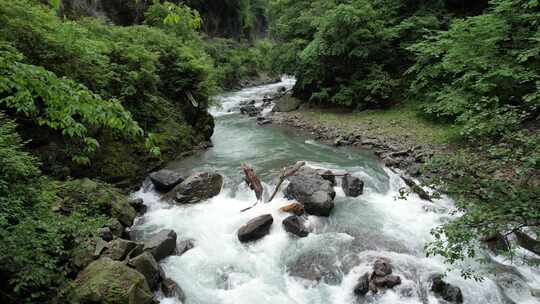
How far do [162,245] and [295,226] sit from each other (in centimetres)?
285

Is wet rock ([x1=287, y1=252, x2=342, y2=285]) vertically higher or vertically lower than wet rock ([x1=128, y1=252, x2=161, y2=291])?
lower

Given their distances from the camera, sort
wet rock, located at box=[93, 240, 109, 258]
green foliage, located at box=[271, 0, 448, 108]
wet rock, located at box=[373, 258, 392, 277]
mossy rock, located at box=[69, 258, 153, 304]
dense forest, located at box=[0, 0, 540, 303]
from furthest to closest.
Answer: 1. green foliage, located at box=[271, 0, 448, 108]
2. wet rock, located at box=[373, 258, 392, 277]
3. wet rock, located at box=[93, 240, 109, 258]
4. mossy rock, located at box=[69, 258, 153, 304]
5. dense forest, located at box=[0, 0, 540, 303]

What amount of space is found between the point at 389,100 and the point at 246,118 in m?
8.55

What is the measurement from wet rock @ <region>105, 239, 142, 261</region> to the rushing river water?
814 millimetres

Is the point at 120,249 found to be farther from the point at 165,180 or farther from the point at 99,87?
the point at 99,87

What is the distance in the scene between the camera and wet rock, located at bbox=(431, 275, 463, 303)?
16.8ft

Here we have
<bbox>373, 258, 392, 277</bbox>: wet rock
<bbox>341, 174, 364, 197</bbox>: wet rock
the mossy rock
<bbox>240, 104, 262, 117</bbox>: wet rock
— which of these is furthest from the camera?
<bbox>240, 104, 262, 117</bbox>: wet rock

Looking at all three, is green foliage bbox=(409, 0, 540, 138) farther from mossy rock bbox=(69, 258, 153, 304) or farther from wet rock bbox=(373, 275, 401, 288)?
mossy rock bbox=(69, 258, 153, 304)

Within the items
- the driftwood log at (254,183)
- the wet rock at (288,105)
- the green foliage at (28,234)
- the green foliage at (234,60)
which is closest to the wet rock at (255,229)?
the driftwood log at (254,183)

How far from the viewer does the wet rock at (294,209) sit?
7.63 meters

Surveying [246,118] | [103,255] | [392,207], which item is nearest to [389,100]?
[246,118]

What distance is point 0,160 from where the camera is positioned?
4223 millimetres

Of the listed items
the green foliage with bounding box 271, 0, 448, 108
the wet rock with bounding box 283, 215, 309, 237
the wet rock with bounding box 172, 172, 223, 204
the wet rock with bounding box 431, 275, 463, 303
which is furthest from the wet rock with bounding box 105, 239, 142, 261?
the green foliage with bounding box 271, 0, 448, 108

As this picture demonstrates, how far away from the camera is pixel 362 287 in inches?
210
